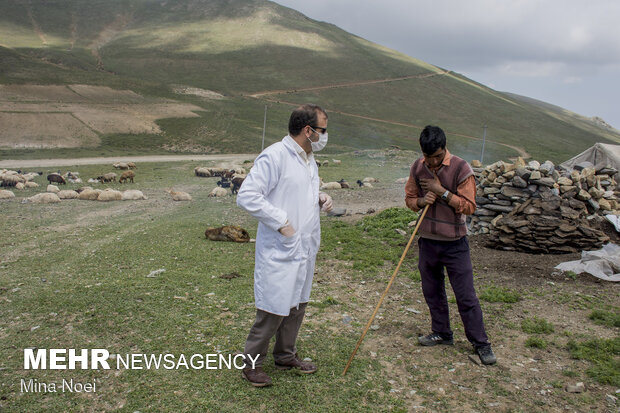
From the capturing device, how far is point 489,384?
4023 millimetres

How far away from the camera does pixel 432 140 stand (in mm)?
4145

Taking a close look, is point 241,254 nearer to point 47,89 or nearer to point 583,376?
point 583,376

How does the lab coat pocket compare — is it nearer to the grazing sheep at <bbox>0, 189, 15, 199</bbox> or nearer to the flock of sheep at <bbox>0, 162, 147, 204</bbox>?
the flock of sheep at <bbox>0, 162, 147, 204</bbox>

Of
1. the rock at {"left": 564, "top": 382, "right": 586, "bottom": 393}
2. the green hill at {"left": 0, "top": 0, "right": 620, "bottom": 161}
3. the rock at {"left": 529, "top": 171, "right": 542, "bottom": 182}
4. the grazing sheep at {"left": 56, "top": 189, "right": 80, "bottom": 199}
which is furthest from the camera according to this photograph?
the green hill at {"left": 0, "top": 0, "right": 620, "bottom": 161}

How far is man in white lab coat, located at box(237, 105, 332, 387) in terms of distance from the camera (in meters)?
3.50

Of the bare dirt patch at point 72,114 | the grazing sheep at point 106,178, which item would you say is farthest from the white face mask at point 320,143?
the bare dirt patch at point 72,114

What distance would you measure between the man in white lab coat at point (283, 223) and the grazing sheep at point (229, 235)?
5588mm

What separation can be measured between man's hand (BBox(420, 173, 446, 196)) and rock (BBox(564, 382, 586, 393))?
2018 mm

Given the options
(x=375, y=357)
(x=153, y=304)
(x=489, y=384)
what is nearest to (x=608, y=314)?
(x=489, y=384)

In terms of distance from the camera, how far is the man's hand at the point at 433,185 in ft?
13.9

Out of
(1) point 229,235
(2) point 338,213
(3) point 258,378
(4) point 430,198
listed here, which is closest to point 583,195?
(2) point 338,213

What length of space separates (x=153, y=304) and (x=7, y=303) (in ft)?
5.96

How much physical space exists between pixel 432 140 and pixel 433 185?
0.43 m

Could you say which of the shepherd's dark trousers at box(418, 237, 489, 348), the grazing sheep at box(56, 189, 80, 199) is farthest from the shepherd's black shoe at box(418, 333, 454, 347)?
the grazing sheep at box(56, 189, 80, 199)
